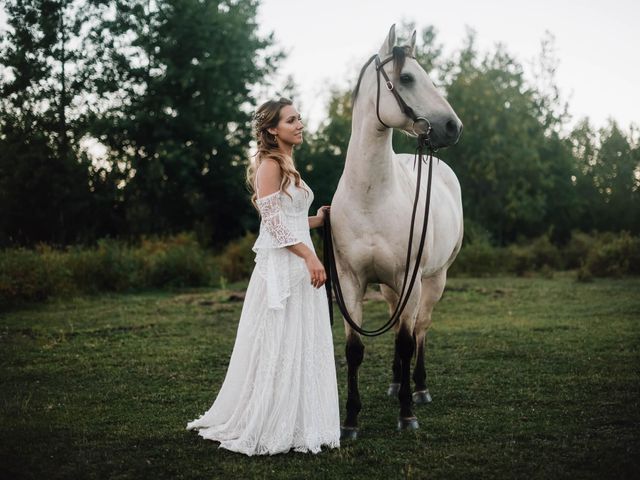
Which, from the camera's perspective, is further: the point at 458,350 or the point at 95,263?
the point at 95,263

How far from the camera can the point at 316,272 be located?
3.74 m

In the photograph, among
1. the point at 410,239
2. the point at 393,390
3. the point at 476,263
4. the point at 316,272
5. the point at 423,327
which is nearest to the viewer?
the point at 316,272

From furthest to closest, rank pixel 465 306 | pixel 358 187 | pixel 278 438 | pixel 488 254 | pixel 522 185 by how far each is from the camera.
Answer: pixel 522 185
pixel 488 254
pixel 465 306
pixel 358 187
pixel 278 438

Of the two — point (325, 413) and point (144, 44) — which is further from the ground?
point (144, 44)

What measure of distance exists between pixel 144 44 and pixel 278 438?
734 inches

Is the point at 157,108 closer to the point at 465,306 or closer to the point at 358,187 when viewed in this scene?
the point at 465,306

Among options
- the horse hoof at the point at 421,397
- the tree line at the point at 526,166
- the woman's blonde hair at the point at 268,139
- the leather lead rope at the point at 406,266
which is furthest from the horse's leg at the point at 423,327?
the tree line at the point at 526,166

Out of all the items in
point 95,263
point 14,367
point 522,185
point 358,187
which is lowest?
point 14,367

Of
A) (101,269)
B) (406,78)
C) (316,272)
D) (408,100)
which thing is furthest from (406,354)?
(101,269)

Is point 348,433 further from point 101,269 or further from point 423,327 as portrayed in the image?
point 101,269

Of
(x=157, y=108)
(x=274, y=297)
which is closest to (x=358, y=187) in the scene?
(x=274, y=297)

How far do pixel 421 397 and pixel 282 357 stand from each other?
1736mm

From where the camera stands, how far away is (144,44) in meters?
19.9

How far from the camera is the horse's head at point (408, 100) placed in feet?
13.0
